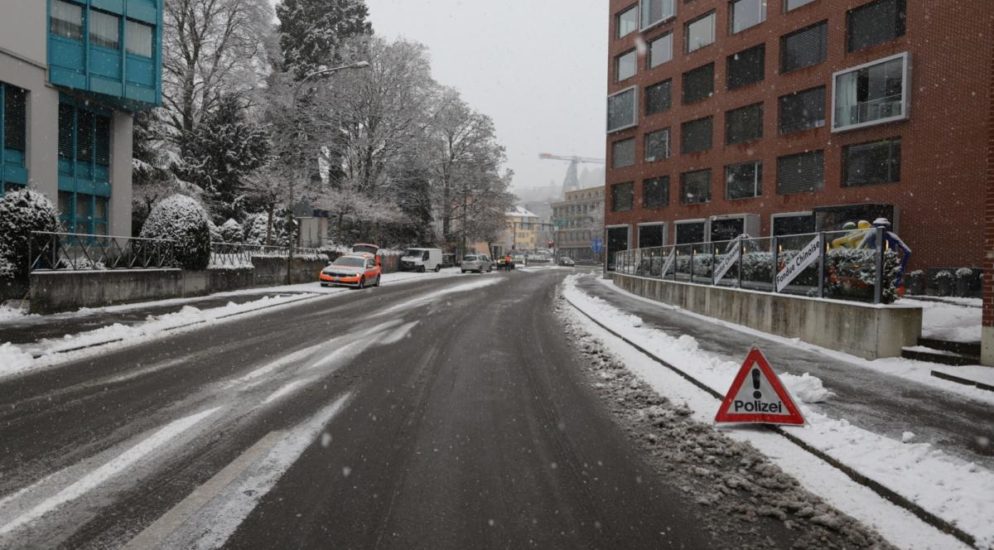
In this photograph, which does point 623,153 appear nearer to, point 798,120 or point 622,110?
point 622,110

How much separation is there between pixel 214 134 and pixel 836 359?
33718mm

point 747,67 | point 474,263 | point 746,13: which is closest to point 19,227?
point 747,67

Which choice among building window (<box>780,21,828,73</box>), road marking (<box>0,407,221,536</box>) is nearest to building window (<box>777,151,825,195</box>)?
building window (<box>780,21,828,73</box>)

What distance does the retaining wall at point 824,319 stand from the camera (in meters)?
9.41

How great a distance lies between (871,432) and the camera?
5539 millimetres

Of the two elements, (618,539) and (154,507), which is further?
(154,507)

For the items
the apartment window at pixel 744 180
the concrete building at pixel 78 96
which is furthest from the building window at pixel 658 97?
the concrete building at pixel 78 96

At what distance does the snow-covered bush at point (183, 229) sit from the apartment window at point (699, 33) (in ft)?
108

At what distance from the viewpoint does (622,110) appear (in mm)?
45625

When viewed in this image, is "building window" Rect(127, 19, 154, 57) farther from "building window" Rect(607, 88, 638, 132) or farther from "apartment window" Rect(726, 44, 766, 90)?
"building window" Rect(607, 88, 638, 132)

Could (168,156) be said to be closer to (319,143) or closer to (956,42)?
(319,143)

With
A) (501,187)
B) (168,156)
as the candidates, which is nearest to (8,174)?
(168,156)

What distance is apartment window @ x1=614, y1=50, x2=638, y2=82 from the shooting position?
147 feet

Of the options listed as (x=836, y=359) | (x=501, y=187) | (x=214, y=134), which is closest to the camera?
(x=836, y=359)
